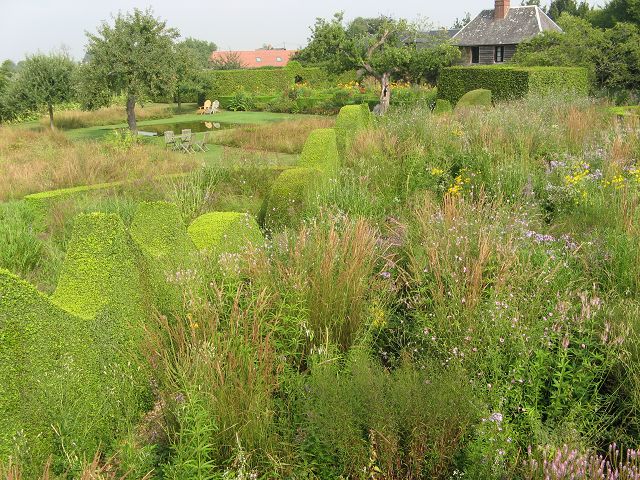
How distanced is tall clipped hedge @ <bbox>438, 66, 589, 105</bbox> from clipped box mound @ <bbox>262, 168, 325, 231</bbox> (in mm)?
13565

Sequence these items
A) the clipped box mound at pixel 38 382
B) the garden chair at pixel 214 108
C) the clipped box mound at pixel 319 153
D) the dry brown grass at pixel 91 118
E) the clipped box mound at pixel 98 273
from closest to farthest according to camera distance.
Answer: the clipped box mound at pixel 38 382 → the clipped box mound at pixel 98 273 → the clipped box mound at pixel 319 153 → the dry brown grass at pixel 91 118 → the garden chair at pixel 214 108

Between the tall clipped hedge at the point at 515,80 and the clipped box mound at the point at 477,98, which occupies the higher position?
the tall clipped hedge at the point at 515,80

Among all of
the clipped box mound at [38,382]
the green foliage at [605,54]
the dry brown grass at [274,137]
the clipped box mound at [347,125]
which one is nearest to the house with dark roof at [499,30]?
the green foliage at [605,54]

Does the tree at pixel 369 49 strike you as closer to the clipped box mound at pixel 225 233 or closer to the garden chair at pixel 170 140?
the garden chair at pixel 170 140

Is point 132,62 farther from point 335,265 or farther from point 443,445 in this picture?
point 443,445

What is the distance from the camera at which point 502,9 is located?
45188mm

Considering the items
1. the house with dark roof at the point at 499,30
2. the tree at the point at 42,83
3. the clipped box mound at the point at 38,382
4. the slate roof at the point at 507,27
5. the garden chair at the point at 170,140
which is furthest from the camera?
the house with dark roof at the point at 499,30

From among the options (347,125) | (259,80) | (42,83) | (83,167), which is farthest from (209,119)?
(347,125)

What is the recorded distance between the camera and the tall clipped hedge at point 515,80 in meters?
20.2

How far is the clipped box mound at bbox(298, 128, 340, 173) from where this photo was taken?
316 inches

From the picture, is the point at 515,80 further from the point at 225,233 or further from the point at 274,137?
the point at 225,233

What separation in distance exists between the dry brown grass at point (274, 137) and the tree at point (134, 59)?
3.46 meters

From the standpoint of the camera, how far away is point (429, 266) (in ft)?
13.9

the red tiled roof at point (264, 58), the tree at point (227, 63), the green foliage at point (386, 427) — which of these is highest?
the red tiled roof at point (264, 58)
